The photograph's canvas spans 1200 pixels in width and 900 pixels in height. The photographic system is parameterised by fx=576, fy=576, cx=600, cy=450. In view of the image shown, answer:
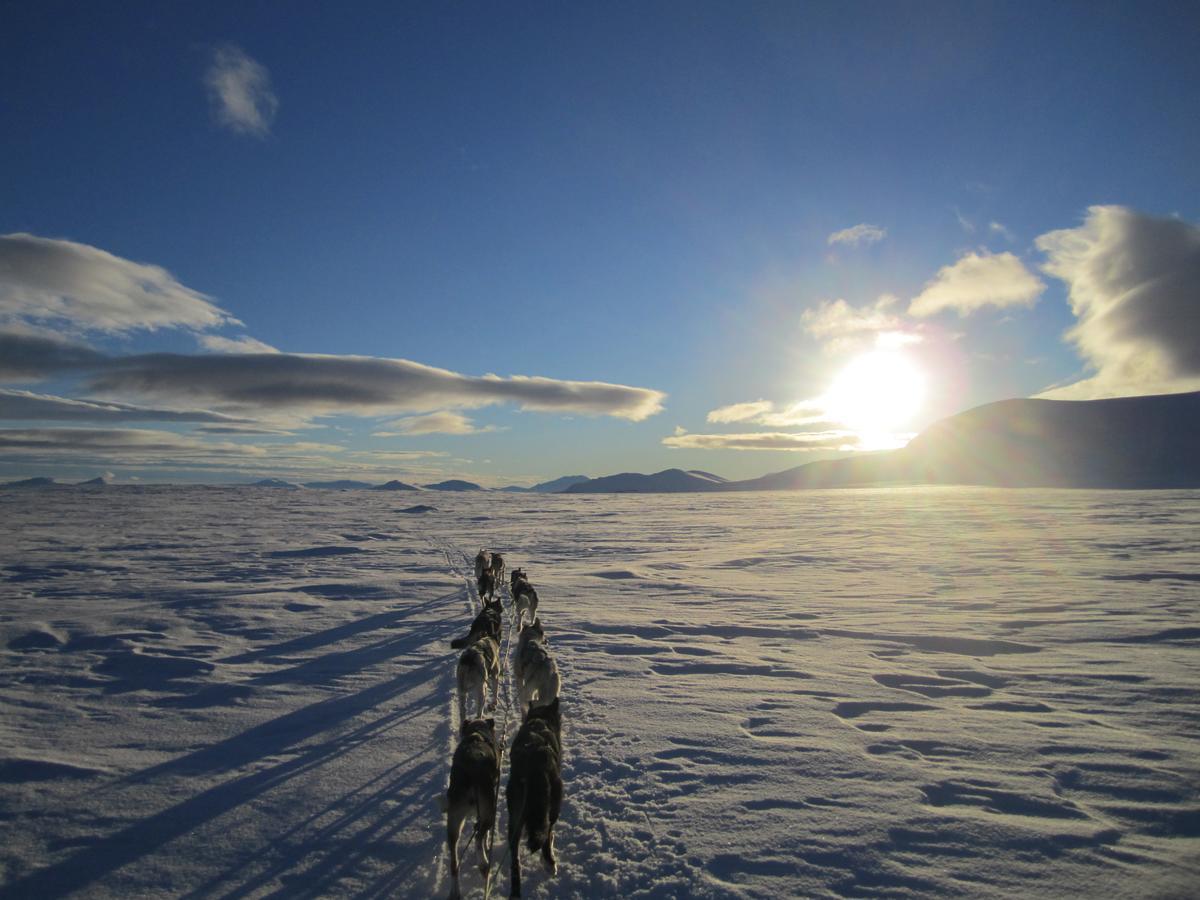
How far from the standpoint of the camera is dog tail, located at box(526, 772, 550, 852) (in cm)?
386

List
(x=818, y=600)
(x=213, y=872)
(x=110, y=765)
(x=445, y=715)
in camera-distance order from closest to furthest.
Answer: (x=213, y=872) < (x=110, y=765) < (x=445, y=715) < (x=818, y=600)

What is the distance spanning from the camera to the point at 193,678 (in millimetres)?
8227

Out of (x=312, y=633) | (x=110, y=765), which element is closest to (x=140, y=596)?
(x=312, y=633)

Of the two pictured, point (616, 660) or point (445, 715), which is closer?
point (445, 715)

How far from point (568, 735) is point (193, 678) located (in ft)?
18.8

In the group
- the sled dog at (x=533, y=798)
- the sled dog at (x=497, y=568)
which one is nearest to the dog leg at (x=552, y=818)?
the sled dog at (x=533, y=798)

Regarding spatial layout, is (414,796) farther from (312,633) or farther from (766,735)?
(312,633)

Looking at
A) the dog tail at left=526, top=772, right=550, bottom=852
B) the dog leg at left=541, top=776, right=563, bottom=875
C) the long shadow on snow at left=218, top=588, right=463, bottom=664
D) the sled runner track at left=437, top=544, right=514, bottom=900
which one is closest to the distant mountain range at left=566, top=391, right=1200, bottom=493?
the sled runner track at left=437, top=544, right=514, bottom=900

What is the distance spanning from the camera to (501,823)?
16.0ft

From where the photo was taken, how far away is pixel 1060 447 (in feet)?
521

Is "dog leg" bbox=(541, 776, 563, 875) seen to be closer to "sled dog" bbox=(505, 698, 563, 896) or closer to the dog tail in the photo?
"sled dog" bbox=(505, 698, 563, 896)

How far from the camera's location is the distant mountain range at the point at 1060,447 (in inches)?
5428

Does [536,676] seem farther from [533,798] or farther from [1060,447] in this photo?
[1060,447]

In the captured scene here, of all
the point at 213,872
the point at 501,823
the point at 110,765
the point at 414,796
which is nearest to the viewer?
the point at 213,872
